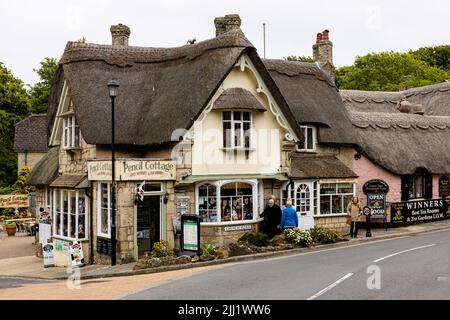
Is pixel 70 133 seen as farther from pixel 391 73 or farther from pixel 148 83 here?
pixel 391 73

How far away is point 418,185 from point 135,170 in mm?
19427

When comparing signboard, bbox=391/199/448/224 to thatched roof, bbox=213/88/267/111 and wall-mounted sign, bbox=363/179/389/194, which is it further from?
thatched roof, bbox=213/88/267/111

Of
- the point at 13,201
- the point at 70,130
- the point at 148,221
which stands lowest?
the point at 148,221

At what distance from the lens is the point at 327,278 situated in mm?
14164

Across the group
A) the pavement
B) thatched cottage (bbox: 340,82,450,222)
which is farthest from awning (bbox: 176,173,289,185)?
thatched cottage (bbox: 340,82,450,222)

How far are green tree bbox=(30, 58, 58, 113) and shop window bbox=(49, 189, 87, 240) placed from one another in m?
41.5

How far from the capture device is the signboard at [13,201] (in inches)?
1491

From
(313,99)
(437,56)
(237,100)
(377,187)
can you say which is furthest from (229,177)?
(437,56)

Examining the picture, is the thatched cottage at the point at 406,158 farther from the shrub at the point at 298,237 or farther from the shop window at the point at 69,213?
the shop window at the point at 69,213

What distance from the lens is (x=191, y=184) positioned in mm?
21203

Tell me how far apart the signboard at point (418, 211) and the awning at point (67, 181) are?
15.4 metres

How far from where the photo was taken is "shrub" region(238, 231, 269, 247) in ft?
66.6

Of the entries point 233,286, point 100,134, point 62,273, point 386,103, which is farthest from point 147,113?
point 386,103

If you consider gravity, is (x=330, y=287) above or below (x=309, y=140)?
below
